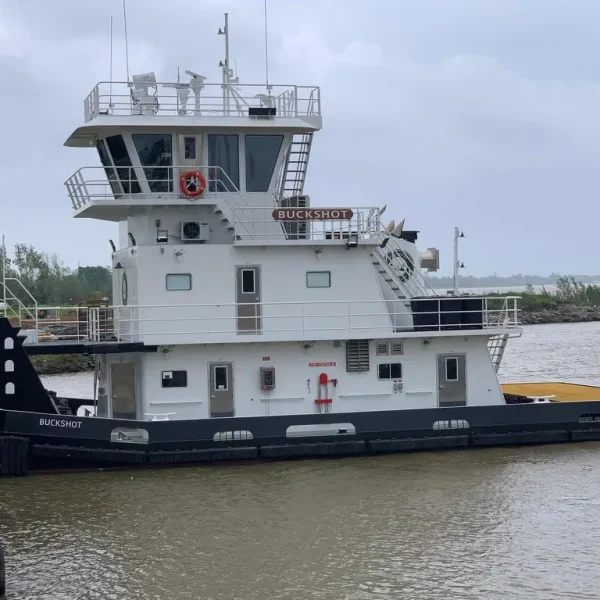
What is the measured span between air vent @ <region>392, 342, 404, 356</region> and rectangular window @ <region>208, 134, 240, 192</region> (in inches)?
165

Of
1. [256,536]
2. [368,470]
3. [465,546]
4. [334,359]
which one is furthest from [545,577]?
[334,359]

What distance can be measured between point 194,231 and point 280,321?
2305 mm

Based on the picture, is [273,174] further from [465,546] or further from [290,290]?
[465,546]

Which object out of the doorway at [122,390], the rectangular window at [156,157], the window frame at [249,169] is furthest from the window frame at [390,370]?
the rectangular window at [156,157]

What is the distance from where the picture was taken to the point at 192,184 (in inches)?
733

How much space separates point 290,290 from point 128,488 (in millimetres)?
4734

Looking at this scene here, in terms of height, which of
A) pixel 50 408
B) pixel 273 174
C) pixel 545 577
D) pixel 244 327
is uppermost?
pixel 273 174

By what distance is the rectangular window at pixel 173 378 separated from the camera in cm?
1834

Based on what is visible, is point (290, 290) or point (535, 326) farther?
point (535, 326)

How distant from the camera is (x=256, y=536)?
1457 centimetres

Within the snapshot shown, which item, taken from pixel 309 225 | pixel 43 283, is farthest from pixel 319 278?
pixel 43 283

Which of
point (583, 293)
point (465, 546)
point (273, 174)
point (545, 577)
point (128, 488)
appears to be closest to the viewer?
point (545, 577)

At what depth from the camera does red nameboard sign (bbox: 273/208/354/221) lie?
18.7 metres

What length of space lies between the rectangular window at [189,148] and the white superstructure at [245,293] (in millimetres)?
56
